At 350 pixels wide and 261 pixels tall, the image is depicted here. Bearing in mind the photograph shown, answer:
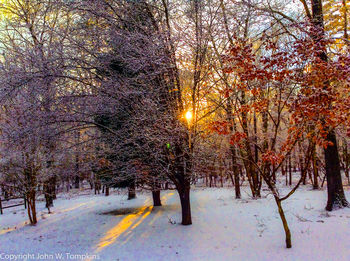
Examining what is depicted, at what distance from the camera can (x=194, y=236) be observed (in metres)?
6.02

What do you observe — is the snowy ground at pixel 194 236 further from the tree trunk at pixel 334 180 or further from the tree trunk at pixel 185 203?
the tree trunk at pixel 334 180

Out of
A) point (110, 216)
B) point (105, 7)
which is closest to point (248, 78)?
point (105, 7)

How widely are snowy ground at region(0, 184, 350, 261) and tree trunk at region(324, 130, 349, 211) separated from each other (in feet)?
1.06

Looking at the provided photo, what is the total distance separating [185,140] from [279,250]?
10.7 ft

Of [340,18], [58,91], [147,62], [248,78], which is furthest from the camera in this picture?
[340,18]

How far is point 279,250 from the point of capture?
4.69 metres

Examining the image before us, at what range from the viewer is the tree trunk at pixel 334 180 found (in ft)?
23.2

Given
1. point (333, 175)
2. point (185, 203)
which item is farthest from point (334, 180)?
point (185, 203)

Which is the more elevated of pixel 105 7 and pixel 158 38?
pixel 105 7

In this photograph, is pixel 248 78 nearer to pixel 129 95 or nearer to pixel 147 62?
pixel 147 62

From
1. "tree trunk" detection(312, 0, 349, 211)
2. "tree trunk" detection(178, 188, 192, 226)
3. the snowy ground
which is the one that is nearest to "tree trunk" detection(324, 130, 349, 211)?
"tree trunk" detection(312, 0, 349, 211)

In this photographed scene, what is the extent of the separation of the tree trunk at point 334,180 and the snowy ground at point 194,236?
323mm

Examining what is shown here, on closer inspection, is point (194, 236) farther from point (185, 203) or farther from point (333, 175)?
point (333, 175)

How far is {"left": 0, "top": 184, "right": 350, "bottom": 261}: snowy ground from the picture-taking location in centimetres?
481
